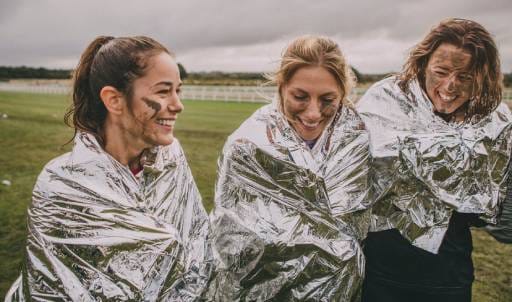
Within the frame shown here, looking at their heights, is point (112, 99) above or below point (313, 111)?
above

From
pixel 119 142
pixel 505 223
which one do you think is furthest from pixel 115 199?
pixel 505 223

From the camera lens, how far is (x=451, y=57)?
89.2 inches

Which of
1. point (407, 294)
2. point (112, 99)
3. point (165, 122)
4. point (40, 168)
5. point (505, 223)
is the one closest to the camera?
point (112, 99)

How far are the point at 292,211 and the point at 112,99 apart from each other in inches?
44.4

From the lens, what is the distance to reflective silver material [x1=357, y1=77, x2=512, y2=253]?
230cm

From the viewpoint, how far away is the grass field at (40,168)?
390cm

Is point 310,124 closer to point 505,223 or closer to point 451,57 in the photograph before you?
point 451,57

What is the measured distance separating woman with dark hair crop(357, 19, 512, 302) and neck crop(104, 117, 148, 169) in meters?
1.37

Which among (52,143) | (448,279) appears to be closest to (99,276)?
(448,279)

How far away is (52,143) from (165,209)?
8885 mm

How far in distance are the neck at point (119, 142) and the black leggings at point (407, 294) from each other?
1.66 m

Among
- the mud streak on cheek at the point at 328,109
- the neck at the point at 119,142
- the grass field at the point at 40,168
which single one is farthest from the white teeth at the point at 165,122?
the grass field at the point at 40,168

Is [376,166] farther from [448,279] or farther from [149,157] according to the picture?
[149,157]

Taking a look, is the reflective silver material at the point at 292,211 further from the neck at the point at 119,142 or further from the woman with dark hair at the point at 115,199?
the neck at the point at 119,142
